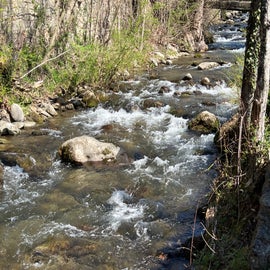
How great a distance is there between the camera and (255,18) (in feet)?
16.0

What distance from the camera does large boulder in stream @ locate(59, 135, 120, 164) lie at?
7.52 m

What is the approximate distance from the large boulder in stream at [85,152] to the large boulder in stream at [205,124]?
Answer: 2.62 meters

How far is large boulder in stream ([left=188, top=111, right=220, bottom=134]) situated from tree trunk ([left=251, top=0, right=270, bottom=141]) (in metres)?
4.35

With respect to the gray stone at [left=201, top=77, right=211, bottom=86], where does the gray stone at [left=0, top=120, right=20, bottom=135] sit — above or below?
below

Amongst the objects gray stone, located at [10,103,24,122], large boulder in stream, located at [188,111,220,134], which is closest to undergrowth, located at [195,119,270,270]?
large boulder in stream, located at [188,111,220,134]

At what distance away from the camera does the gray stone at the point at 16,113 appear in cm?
940

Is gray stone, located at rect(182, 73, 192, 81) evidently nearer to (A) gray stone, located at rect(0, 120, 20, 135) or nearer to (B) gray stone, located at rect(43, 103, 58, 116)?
(B) gray stone, located at rect(43, 103, 58, 116)

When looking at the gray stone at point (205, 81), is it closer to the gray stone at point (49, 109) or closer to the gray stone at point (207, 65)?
the gray stone at point (207, 65)

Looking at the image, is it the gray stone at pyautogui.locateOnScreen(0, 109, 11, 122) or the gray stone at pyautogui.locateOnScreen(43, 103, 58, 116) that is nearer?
the gray stone at pyautogui.locateOnScreen(0, 109, 11, 122)

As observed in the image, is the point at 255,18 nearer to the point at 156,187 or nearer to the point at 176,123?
the point at 156,187

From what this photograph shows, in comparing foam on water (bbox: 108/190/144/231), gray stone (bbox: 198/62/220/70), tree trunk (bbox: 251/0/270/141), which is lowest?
foam on water (bbox: 108/190/144/231)

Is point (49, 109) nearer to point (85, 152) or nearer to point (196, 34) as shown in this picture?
point (85, 152)

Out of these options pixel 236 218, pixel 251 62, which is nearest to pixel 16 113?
pixel 251 62

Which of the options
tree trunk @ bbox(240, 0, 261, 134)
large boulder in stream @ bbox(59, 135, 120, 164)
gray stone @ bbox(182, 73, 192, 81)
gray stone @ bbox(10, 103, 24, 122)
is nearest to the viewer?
tree trunk @ bbox(240, 0, 261, 134)
